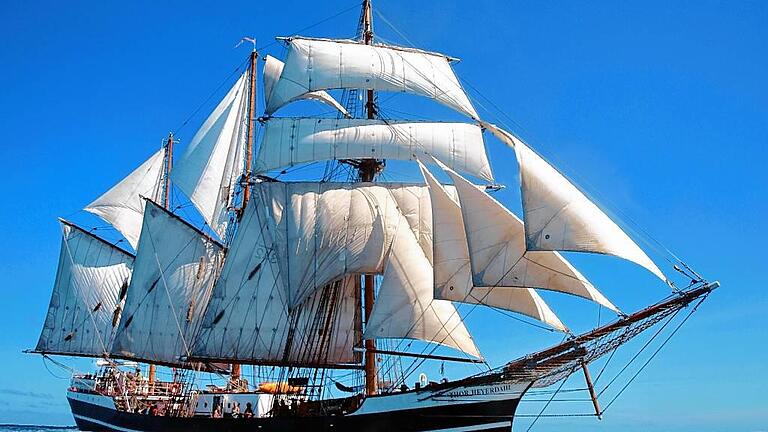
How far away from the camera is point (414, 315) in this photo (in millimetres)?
33844

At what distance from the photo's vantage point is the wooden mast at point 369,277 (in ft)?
124

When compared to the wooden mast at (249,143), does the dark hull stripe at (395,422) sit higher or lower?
lower

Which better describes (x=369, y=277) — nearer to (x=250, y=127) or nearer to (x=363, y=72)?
(x=363, y=72)

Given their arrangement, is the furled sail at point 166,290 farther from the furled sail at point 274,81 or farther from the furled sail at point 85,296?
the furled sail at point 274,81

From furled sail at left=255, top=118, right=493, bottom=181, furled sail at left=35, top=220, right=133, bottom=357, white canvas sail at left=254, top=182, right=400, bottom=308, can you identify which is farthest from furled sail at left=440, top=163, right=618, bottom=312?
furled sail at left=35, top=220, right=133, bottom=357

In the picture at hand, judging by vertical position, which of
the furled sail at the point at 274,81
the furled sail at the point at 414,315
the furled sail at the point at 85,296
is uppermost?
the furled sail at the point at 274,81

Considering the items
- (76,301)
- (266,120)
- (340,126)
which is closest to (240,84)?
(266,120)

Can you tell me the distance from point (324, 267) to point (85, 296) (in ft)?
91.2

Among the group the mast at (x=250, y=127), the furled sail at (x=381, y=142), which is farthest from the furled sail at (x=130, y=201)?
the furled sail at (x=381, y=142)

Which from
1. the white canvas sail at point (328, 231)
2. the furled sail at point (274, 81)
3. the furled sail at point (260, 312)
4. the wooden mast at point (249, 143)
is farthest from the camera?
the wooden mast at point (249, 143)

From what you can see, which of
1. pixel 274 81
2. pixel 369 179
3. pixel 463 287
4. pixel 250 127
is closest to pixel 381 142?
pixel 369 179

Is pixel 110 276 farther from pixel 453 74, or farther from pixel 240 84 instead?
pixel 453 74

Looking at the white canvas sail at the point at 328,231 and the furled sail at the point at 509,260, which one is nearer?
the furled sail at the point at 509,260

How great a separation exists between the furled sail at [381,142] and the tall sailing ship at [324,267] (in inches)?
3.4
